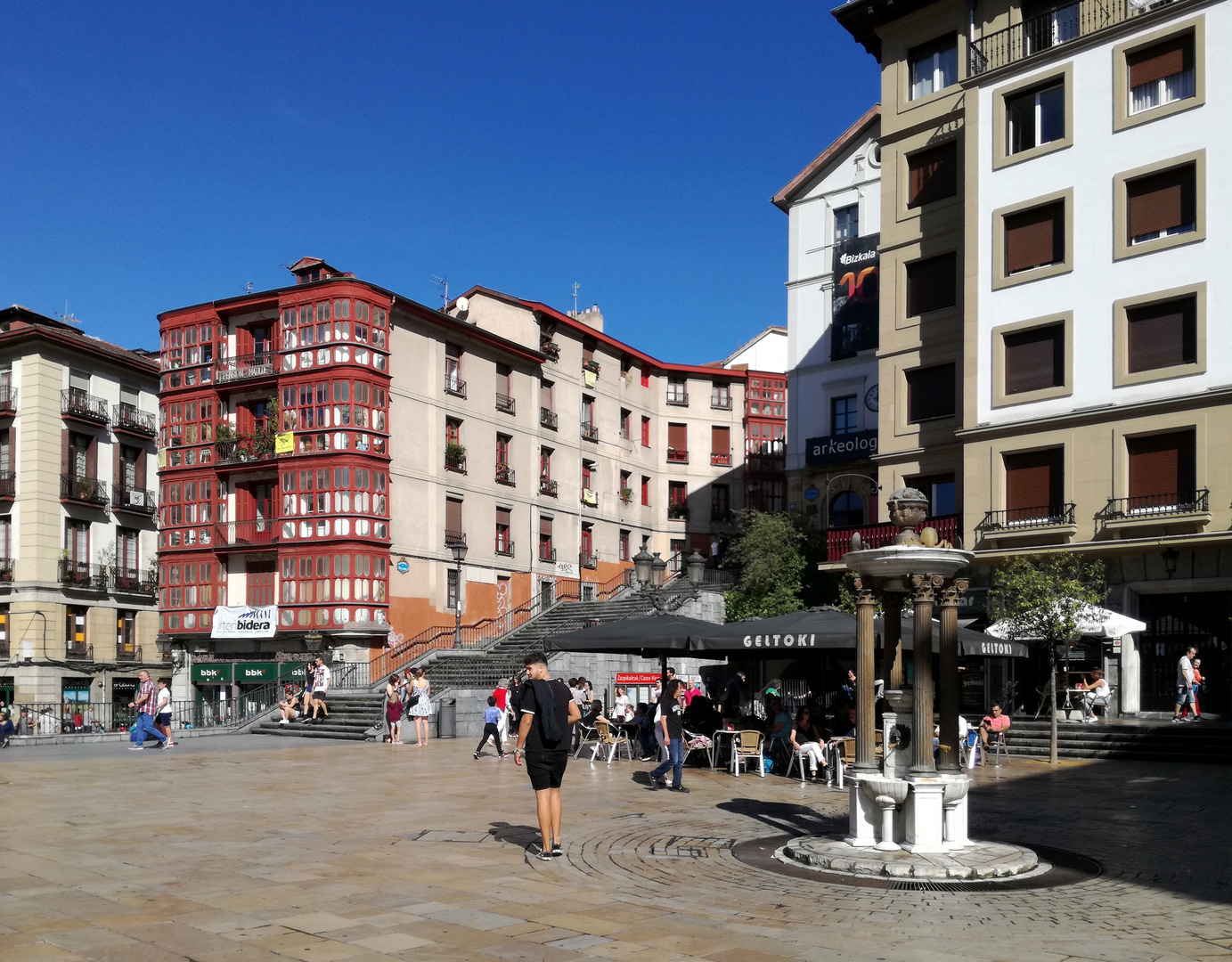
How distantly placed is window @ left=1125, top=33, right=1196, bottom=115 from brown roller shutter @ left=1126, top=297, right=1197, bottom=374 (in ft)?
14.9

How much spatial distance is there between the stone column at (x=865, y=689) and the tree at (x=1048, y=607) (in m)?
11.2

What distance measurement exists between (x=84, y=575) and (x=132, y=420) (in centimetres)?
660

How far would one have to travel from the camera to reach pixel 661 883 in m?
9.76

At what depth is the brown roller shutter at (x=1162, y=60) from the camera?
88.2ft

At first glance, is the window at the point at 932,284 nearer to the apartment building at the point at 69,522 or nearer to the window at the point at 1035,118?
the window at the point at 1035,118

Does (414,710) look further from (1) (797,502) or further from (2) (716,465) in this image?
(2) (716,465)

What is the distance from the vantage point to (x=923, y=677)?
11.1m

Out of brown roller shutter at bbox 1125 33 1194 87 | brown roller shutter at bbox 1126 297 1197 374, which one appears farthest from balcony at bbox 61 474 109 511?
brown roller shutter at bbox 1125 33 1194 87

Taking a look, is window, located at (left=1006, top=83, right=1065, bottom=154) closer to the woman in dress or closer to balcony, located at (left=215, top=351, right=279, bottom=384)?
the woman in dress

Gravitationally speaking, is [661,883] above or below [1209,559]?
below

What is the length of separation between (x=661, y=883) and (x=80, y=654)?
1572 inches

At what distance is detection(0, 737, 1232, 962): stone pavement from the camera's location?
25.1ft

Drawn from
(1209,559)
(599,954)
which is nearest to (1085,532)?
(1209,559)

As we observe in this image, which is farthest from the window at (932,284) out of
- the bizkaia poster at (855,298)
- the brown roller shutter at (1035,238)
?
the bizkaia poster at (855,298)
